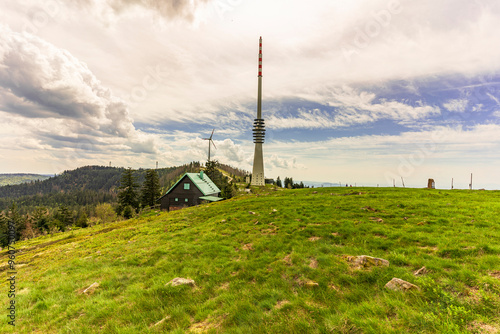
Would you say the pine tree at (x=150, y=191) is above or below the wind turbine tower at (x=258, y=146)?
below

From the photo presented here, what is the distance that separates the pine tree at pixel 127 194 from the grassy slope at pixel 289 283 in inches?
1942

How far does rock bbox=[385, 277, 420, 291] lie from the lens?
6.90m

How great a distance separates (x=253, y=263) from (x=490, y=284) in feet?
29.3

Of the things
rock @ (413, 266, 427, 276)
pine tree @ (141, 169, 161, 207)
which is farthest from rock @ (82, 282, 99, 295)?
pine tree @ (141, 169, 161, 207)

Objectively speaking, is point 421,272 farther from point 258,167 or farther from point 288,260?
point 258,167

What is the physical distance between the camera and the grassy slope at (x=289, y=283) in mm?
6086

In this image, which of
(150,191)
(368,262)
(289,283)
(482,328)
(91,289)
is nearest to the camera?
(482,328)

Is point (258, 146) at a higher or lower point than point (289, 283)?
higher

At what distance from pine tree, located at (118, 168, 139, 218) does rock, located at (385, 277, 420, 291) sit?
2661 inches

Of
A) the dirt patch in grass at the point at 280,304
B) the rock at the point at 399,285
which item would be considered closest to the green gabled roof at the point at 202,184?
the dirt patch in grass at the point at 280,304

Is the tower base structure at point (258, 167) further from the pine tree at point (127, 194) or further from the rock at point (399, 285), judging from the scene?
the rock at point (399, 285)

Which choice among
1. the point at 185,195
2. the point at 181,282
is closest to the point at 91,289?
the point at 181,282

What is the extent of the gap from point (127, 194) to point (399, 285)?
6962 cm

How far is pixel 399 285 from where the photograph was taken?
7148 mm
